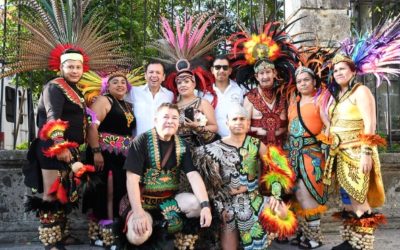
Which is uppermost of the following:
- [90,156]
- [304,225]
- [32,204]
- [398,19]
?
[398,19]

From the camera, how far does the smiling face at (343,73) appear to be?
422cm

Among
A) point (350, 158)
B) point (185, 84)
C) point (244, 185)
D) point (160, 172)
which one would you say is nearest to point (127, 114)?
point (185, 84)

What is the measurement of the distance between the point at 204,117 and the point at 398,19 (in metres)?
2.06

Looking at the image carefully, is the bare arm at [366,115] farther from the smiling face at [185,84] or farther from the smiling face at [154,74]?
the smiling face at [154,74]

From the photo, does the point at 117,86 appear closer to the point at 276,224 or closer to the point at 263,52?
the point at 263,52

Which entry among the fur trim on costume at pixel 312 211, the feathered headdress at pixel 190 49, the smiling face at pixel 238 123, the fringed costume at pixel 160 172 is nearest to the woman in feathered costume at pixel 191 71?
the feathered headdress at pixel 190 49

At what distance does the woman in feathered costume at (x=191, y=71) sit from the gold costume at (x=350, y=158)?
1.15 m

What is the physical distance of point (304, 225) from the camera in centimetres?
452

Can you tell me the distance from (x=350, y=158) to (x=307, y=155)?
438 millimetres

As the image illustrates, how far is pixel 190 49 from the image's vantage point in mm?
5031

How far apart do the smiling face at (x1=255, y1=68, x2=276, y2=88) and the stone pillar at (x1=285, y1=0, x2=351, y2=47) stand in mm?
1270

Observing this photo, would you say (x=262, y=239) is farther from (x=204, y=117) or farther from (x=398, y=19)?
(x=398, y=19)

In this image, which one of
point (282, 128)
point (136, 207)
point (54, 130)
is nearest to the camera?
point (136, 207)

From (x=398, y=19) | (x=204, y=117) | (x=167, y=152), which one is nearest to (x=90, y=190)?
(x=167, y=152)
